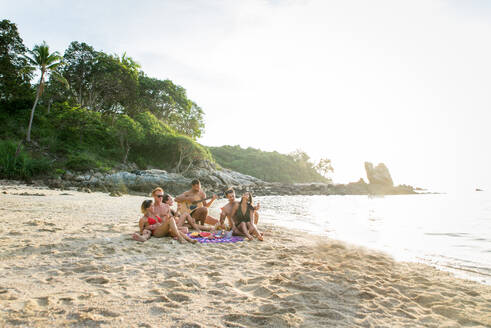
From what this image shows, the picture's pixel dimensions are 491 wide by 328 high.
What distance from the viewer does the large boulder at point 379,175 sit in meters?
70.4

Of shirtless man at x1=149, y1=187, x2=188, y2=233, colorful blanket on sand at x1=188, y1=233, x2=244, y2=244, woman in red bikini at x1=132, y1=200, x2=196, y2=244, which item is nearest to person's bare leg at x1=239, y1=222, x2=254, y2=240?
colorful blanket on sand at x1=188, y1=233, x2=244, y2=244

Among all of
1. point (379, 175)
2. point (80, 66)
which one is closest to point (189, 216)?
point (80, 66)

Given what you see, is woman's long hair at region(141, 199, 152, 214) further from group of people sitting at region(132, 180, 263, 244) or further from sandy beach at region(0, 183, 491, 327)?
sandy beach at region(0, 183, 491, 327)

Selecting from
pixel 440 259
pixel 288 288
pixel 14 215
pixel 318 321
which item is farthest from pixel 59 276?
pixel 440 259

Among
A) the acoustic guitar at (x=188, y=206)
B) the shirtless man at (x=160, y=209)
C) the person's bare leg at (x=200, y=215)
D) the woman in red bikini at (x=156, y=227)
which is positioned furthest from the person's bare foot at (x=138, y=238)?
the person's bare leg at (x=200, y=215)

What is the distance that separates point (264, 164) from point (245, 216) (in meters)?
59.6

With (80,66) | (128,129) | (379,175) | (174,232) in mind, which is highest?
(80,66)

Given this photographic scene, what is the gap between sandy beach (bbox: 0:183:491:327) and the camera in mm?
2461

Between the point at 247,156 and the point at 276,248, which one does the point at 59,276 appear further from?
the point at 247,156

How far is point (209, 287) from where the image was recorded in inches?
128

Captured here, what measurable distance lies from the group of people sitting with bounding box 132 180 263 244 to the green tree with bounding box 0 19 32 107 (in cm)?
2719

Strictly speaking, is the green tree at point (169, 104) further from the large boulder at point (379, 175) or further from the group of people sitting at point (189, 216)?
the large boulder at point (379, 175)

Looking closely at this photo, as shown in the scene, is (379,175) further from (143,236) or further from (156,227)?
(143,236)

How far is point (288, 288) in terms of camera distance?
336cm
